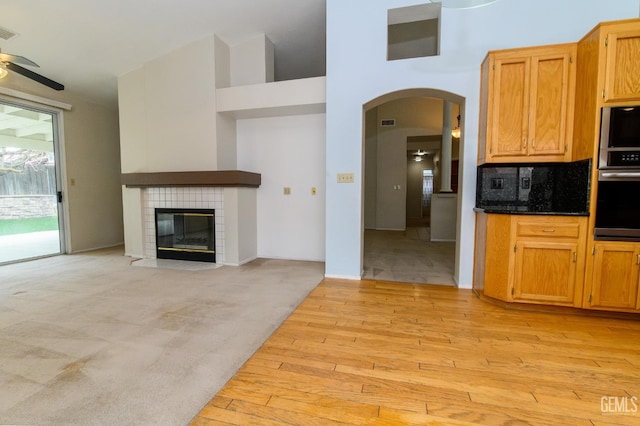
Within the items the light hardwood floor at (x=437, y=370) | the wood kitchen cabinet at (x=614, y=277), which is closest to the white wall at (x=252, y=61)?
the light hardwood floor at (x=437, y=370)

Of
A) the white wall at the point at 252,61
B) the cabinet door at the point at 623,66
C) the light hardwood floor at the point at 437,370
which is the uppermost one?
the white wall at the point at 252,61

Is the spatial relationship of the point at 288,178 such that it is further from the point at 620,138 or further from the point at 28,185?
the point at 28,185

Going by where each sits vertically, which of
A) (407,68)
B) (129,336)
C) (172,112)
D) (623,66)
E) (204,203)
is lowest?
(129,336)

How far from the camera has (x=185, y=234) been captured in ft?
14.6

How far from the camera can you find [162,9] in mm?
3379

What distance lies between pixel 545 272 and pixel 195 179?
13.9 feet

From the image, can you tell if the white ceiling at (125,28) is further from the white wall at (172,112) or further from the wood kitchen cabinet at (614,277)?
the wood kitchen cabinet at (614,277)

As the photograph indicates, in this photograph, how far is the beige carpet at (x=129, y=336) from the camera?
1.41m

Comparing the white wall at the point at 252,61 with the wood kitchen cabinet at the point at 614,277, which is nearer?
the wood kitchen cabinet at the point at 614,277

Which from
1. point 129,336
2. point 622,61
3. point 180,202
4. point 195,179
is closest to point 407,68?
point 622,61

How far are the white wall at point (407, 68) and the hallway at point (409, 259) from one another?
1.35 feet

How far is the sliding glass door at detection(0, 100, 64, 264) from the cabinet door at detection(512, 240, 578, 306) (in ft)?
21.8

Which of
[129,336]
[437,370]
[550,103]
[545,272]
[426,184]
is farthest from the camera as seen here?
[426,184]

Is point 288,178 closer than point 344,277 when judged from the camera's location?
No
